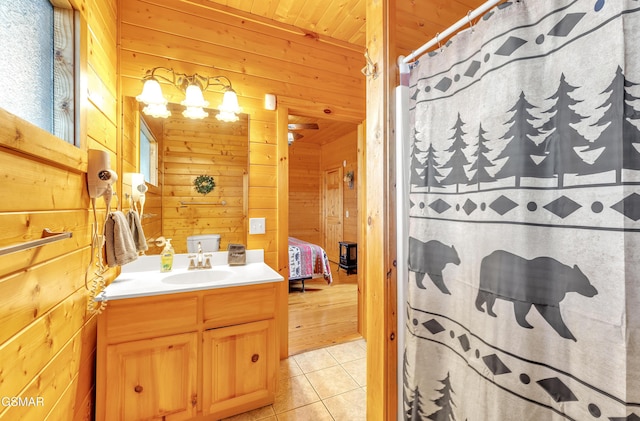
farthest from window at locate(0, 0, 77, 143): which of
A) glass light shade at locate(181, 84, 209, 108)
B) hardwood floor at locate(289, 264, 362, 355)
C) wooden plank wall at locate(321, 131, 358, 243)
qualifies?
wooden plank wall at locate(321, 131, 358, 243)

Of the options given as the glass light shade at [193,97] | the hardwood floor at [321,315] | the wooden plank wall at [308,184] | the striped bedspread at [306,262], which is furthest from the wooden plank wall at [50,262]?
the wooden plank wall at [308,184]

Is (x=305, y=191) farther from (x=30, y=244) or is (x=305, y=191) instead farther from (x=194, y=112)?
(x=30, y=244)

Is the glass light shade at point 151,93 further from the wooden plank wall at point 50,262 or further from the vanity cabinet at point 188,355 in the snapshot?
the vanity cabinet at point 188,355

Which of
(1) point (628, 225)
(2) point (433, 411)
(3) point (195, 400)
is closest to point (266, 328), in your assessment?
(3) point (195, 400)

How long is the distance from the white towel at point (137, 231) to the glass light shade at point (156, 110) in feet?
2.28

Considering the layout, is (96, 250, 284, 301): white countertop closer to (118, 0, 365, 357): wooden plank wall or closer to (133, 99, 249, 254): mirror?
(133, 99, 249, 254): mirror

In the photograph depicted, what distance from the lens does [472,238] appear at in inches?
Answer: 36.1

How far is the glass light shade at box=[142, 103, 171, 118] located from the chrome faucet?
3.17ft

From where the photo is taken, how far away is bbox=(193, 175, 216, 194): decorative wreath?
6.44 feet

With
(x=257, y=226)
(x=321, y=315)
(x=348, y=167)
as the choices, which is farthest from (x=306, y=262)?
(x=348, y=167)

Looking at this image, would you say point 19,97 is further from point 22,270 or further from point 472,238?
point 472,238

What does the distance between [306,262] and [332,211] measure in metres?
2.32

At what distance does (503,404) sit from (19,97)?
5.83 feet

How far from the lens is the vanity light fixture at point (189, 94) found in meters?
1.69
